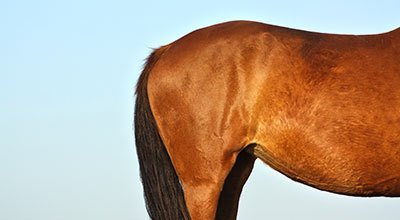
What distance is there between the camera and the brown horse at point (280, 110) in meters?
6.08

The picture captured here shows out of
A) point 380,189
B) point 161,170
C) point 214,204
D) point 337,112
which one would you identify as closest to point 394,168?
point 380,189

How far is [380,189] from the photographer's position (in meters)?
6.23

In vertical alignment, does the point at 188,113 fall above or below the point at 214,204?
above

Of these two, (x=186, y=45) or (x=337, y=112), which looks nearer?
(x=337, y=112)

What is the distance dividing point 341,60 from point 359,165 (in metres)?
0.89

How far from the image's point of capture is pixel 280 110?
6137 mm

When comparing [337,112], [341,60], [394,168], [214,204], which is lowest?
[214,204]

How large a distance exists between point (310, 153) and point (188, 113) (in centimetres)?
→ 108

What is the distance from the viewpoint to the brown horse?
239 inches

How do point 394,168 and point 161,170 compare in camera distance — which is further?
point 161,170

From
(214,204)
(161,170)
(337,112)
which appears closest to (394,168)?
(337,112)

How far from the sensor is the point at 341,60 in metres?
6.20

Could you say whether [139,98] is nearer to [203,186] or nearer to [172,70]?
[172,70]

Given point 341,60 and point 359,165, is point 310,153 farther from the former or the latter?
A: point 341,60
